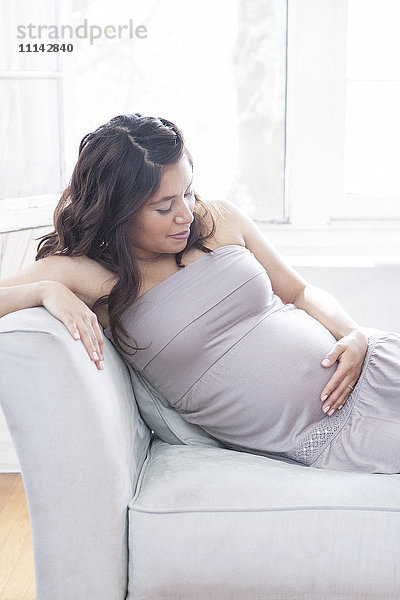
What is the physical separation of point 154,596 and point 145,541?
0.10m

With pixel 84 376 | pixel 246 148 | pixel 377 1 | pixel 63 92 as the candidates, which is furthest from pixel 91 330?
pixel 377 1

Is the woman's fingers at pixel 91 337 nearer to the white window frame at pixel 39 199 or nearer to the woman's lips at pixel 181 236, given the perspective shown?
the woman's lips at pixel 181 236

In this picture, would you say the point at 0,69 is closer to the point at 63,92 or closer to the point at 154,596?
the point at 63,92

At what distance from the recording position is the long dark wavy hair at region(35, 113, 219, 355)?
1617 millimetres

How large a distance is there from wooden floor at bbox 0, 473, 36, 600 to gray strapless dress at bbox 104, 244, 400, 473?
0.76m

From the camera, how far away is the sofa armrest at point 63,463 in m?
1.33

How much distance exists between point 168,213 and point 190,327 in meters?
0.27

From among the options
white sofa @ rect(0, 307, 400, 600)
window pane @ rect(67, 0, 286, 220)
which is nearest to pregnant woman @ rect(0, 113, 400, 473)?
white sofa @ rect(0, 307, 400, 600)

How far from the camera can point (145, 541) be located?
136 cm

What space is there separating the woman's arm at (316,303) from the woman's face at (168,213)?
0.80 ft

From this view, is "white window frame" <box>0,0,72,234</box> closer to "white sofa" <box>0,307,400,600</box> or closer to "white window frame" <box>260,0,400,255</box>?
"white window frame" <box>260,0,400,255</box>

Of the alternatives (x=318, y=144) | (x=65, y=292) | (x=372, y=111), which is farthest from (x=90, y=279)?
(x=372, y=111)

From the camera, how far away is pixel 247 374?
5.36ft

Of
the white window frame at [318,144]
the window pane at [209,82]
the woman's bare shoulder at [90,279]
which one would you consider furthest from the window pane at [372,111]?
the woman's bare shoulder at [90,279]
